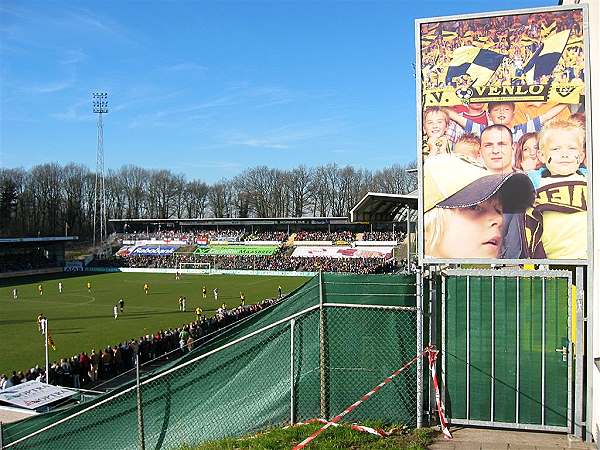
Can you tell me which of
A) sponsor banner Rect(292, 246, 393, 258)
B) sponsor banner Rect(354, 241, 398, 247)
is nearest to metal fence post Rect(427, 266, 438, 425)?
sponsor banner Rect(292, 246, 393, 258)

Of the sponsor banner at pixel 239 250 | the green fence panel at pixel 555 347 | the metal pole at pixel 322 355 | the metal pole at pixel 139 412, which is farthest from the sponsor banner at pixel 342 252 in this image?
the metal pole at pixel 139 412

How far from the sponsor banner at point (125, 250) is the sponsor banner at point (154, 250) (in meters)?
0.51

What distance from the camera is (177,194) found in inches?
3957

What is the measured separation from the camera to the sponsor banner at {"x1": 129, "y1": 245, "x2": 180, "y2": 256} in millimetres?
67438

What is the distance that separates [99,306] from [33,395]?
23.1 m

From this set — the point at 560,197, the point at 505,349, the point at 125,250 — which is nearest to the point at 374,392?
the point at 505,349

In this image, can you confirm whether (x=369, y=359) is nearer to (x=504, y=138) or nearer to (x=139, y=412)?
(x=139, y=412)

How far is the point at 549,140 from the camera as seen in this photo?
6520mm

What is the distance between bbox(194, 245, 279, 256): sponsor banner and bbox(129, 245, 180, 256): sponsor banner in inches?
141

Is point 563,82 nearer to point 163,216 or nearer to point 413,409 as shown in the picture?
point 413,409

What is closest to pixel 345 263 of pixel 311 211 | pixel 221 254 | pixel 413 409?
pixel 221 254

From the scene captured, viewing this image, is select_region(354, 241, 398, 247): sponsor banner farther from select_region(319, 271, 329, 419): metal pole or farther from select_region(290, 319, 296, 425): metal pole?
select_region(290, 319, 296, 425): metal pole

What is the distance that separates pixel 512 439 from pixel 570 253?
2158 millimetres

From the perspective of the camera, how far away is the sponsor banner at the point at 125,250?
6898 centimetres
